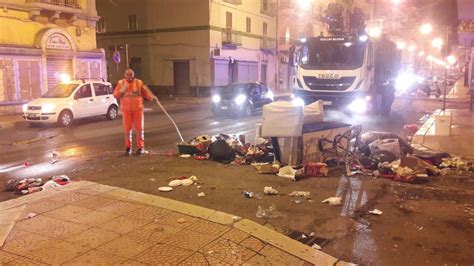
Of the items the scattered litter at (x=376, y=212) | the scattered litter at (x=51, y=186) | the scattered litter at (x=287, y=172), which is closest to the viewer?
the scattered litter at (x=376, y=212)

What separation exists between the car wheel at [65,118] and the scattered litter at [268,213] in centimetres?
1294

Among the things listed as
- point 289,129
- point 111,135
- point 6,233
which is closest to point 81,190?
point 6,233

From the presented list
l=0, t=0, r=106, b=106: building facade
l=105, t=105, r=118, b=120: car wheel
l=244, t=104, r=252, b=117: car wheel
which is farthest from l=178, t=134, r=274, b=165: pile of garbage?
l=0, t=0, r=106, b=106: building facade

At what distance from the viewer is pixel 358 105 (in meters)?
16.2

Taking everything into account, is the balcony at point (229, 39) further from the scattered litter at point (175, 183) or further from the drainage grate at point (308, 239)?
the drainage grate at point (308, 239)

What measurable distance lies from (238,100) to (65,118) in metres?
7.20

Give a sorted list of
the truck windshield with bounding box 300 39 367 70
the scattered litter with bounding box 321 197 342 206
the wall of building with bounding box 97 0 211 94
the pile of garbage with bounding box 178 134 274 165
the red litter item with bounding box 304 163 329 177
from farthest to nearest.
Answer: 1. the wall of building with bounding box 97 0 211 94
2. the truck windshield with bounding box 300 39 367 70
3. the pile of garbage with bounding box 178 134 274 165
4. the red litter item with bounding box 304 163 329 177
5. the scattered litter with bounding box 321 197 342 206

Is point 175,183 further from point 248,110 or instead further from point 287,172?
point 248,110

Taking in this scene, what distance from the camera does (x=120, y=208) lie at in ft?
19.5

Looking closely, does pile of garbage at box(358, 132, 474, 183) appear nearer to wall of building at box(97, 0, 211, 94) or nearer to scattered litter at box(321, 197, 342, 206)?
scattered litter at box(321, 197, 342, 206)

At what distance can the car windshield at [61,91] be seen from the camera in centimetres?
1770

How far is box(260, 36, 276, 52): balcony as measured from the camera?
43.6m

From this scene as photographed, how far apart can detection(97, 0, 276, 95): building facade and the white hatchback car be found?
53.2 ft

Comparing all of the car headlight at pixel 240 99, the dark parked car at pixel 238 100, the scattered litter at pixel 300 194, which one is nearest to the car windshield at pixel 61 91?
the dark parked car at pixel 238 100
